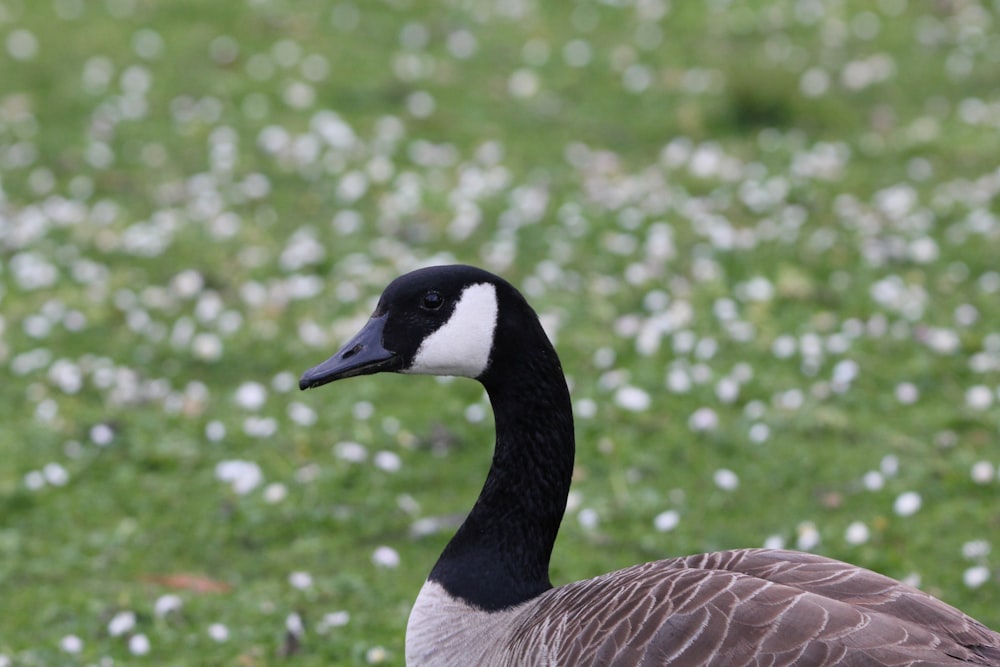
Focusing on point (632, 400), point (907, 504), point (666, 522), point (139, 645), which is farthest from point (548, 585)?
point (632, 400)

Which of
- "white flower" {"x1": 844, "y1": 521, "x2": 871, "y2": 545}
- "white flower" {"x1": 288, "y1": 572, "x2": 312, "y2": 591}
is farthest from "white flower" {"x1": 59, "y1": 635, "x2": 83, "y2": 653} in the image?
"white flower" {"x1": 844, "y1": 521, "x2": 871, "y2": 545}

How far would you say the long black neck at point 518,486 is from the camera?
4.30 meters

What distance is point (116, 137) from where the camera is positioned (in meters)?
12.0

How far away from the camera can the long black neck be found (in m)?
4.30

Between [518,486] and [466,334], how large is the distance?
636mm

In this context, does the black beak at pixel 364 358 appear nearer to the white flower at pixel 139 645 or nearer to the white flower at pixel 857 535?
the white flower at pixel 139 645

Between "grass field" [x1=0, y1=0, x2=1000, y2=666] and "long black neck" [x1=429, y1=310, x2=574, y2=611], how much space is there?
1.10 m

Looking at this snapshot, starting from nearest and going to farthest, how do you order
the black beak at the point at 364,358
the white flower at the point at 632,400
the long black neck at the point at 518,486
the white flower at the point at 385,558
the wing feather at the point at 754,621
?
1. the wing feather at the point at 754,621
2. the black beak at the point at 364,358
3. the long black neck at the point at 518,486
4. the white flower at the point at 385,558
5. the white flower at the point at 632,400

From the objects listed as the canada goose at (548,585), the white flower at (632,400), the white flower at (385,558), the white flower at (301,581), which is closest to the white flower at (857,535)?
the white flower at (632,400)

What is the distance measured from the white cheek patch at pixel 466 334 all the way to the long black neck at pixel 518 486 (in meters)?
0.08

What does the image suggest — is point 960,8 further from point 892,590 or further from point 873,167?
point 892,590

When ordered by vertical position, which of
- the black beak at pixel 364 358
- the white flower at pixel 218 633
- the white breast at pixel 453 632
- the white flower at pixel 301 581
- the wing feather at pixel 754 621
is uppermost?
the black beak at pixel 364 358

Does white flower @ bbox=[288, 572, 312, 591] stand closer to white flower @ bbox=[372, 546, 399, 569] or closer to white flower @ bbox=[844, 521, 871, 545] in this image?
white flower @ bbox=[372, 546, 399, 569]

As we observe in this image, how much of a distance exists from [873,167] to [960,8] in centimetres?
439
